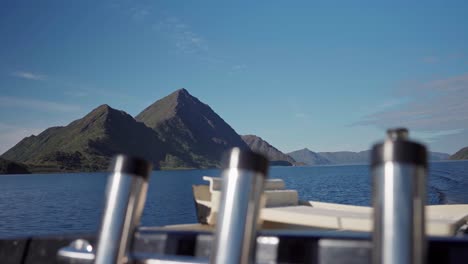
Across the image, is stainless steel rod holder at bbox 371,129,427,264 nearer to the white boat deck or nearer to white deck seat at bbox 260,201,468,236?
the white boat deck

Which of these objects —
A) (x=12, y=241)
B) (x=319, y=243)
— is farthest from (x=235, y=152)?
(x=12, y=241)

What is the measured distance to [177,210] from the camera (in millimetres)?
65625

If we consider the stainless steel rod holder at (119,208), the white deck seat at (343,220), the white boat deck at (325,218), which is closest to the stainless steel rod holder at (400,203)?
the stainless steel rod holder at (119,208)

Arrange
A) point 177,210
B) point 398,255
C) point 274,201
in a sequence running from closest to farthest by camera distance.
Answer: point 398,255, point 274,201, point 177,210

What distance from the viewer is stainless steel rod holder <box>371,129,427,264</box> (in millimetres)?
832

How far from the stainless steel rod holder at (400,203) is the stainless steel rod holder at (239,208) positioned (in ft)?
1.01

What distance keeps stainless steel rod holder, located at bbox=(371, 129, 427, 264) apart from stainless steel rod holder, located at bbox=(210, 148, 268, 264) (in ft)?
1.01

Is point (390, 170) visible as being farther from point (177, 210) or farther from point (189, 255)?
point (177, 210)

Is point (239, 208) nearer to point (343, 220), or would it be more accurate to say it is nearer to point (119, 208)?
point (119, 208)

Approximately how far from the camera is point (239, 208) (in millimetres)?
1026

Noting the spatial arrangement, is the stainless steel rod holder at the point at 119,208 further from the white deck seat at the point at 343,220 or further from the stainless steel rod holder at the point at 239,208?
→ the white deck seat at the point at 343,220

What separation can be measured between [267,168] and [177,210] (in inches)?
2615

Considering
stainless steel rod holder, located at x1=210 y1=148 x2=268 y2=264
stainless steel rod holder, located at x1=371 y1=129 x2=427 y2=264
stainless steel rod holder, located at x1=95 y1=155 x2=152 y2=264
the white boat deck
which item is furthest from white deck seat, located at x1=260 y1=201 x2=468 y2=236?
stainless steel rod holder, located at x1=371 y1=129 x2=427 y2=264

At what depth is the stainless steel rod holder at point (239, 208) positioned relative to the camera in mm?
1014
